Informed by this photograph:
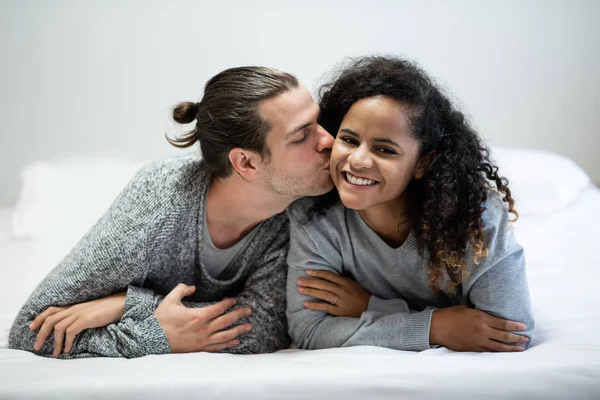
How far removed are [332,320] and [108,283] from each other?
1.75 feet

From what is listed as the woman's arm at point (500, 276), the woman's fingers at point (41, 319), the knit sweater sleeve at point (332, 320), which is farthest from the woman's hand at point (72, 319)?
the woman's arm at point (500, 276)

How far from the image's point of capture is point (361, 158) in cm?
128

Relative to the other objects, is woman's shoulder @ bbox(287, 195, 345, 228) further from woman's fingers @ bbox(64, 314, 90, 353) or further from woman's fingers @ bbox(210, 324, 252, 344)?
woman's fingers @ bbox(64, 314, 90, 353)

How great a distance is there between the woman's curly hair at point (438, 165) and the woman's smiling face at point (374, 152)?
26 millimetres

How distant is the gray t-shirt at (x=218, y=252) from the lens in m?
1.59

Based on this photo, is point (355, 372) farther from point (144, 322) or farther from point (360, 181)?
point (144, 322)

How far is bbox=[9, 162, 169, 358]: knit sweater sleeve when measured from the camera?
1439mm

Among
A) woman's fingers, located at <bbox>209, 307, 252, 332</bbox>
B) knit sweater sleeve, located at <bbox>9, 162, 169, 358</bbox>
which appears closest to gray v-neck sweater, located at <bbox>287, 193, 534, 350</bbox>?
woman's fingers, located at <bbox>209, 307, 252, 332</bbox>

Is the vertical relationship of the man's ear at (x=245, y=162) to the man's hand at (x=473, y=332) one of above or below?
above
